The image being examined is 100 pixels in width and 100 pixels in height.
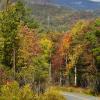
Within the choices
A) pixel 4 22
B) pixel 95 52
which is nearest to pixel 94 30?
pixel 95 52

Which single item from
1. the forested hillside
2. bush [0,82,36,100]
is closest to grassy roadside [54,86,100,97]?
the forested hillside

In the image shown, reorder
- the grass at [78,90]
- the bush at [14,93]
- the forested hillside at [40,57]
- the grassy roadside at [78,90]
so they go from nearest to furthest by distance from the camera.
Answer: the bush at [14,93]
the forested hillside at [40,57]
the grassy roadside at [78,90]
the grass at [78,90]

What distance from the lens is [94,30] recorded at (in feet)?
276

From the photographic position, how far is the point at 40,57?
6391 cm

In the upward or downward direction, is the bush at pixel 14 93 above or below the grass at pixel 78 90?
above

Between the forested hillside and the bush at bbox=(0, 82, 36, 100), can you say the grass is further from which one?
the bush at bbox=(0, 82, 36, 100)

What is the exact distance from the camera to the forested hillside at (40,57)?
168 feet

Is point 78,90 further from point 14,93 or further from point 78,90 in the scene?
point 14,93

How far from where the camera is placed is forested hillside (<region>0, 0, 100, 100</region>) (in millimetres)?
51281

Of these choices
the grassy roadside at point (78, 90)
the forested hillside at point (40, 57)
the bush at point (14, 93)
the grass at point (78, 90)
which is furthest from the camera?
the grass at point (78, 90)

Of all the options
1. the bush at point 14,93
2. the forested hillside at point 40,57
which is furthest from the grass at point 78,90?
the bush at point 14,93

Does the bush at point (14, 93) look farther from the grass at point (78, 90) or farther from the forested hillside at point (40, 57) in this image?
the grass at point (78, 90)

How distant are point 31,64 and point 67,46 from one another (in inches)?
1497

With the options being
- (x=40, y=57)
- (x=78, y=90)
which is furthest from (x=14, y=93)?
(x=78, y=90)
